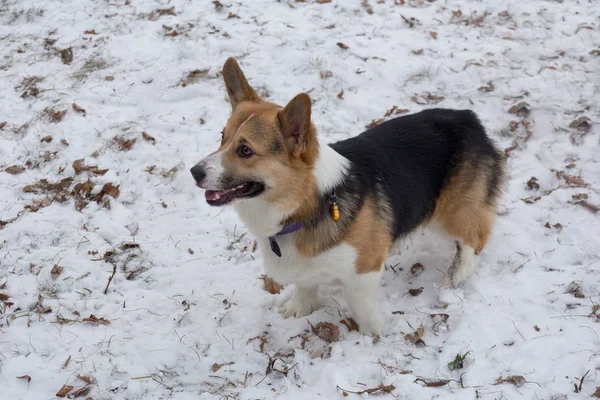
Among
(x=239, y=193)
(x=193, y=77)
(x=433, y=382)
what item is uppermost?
(x=239, y=193)

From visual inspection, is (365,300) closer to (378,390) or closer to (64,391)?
(378,390)

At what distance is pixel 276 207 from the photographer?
3.20 meters

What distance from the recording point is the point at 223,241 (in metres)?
4.66

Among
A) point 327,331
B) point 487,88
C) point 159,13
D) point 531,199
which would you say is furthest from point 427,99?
point 159,13

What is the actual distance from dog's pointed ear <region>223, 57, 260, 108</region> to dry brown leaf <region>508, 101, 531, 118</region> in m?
3.60

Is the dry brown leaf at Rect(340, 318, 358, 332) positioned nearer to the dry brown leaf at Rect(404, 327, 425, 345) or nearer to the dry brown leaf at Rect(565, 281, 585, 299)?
the dry brown leaf at Rect(404, 327, 425, 345)

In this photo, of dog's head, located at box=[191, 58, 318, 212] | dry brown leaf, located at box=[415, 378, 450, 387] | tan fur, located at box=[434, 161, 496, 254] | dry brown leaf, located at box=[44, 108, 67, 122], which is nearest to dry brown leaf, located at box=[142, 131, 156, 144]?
dry brown leaf, located at box=[44, 108, 67, 122]

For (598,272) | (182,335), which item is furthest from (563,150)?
→ (182,335)

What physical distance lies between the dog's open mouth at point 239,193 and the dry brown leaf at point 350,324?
140 cm

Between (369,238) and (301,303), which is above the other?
(369,238)

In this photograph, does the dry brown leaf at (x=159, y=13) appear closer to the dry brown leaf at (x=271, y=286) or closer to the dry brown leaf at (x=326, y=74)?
the dry brown leaf at (x=326, y=74)

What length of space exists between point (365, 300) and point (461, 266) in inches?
39.4

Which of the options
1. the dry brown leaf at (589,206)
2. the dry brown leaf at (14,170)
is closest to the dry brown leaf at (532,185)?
the dry brown leaf at (589,206)

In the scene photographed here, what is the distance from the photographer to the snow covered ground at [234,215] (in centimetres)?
346
